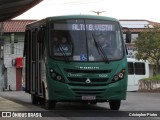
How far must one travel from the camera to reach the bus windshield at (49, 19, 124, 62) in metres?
16.0

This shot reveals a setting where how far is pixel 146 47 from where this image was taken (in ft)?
148

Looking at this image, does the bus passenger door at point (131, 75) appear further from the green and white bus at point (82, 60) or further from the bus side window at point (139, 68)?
the green and white bus at point (82, 60)

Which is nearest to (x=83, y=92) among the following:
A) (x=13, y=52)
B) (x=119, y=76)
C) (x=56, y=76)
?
(x=56, y=76)

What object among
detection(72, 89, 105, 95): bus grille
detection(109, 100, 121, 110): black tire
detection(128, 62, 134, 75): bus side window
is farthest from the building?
detection(72, 89, 105, 95): bus grille

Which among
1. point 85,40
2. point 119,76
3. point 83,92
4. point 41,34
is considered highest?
point 41,34

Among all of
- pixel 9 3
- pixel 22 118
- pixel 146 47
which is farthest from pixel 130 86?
pixel 22 118

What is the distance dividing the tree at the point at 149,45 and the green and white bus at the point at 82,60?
2822 centimetres

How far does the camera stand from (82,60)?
15.8 meters

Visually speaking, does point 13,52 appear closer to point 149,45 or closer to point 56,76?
point 149,45

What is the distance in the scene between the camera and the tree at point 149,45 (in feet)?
147

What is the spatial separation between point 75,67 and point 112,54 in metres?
1.34

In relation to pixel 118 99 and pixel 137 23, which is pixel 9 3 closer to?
pixel 118 99

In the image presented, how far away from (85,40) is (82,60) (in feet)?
2.51

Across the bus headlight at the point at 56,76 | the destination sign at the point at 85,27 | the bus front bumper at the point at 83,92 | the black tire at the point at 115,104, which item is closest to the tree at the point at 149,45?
the black tire at the point at 115,104
